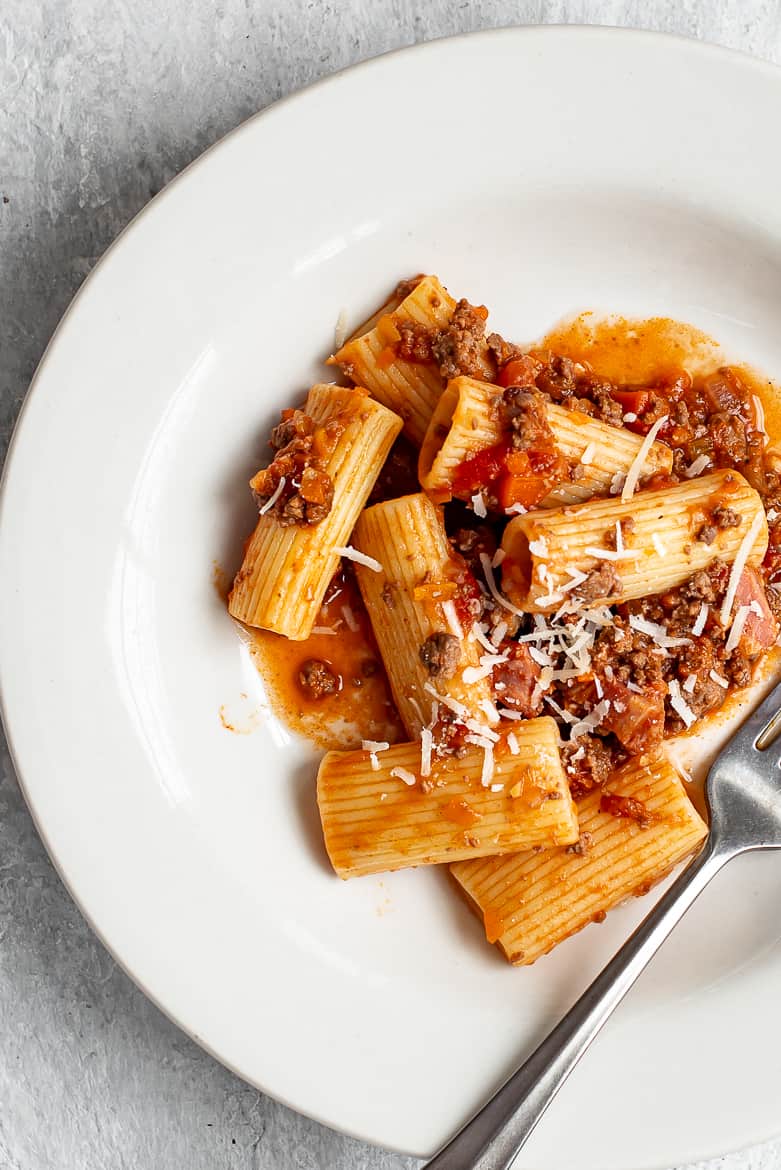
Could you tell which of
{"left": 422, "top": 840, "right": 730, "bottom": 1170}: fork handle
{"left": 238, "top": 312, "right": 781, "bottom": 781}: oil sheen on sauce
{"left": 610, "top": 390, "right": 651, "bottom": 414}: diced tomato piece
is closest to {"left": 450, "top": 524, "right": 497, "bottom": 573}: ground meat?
{"left": 238, "top": 312, "right": 781, "bottom": 781}: oil sheen on sauce

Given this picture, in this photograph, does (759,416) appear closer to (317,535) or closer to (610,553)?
(610,553)

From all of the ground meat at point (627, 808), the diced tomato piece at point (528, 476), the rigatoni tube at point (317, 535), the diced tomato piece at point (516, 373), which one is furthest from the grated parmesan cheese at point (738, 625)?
the rigatoni tube at point (317, 535)

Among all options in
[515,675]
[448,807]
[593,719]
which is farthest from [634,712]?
[448,807]

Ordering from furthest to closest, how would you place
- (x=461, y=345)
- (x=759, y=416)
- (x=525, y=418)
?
1. (x=759, y=416)
2. (x=461, y=345)
3. (x=525, y=418)

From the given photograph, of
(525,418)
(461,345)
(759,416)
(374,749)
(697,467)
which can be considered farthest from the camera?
(759,416)

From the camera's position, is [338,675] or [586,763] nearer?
[586,763]

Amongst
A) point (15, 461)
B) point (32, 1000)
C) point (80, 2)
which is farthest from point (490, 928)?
point (80, 2)
